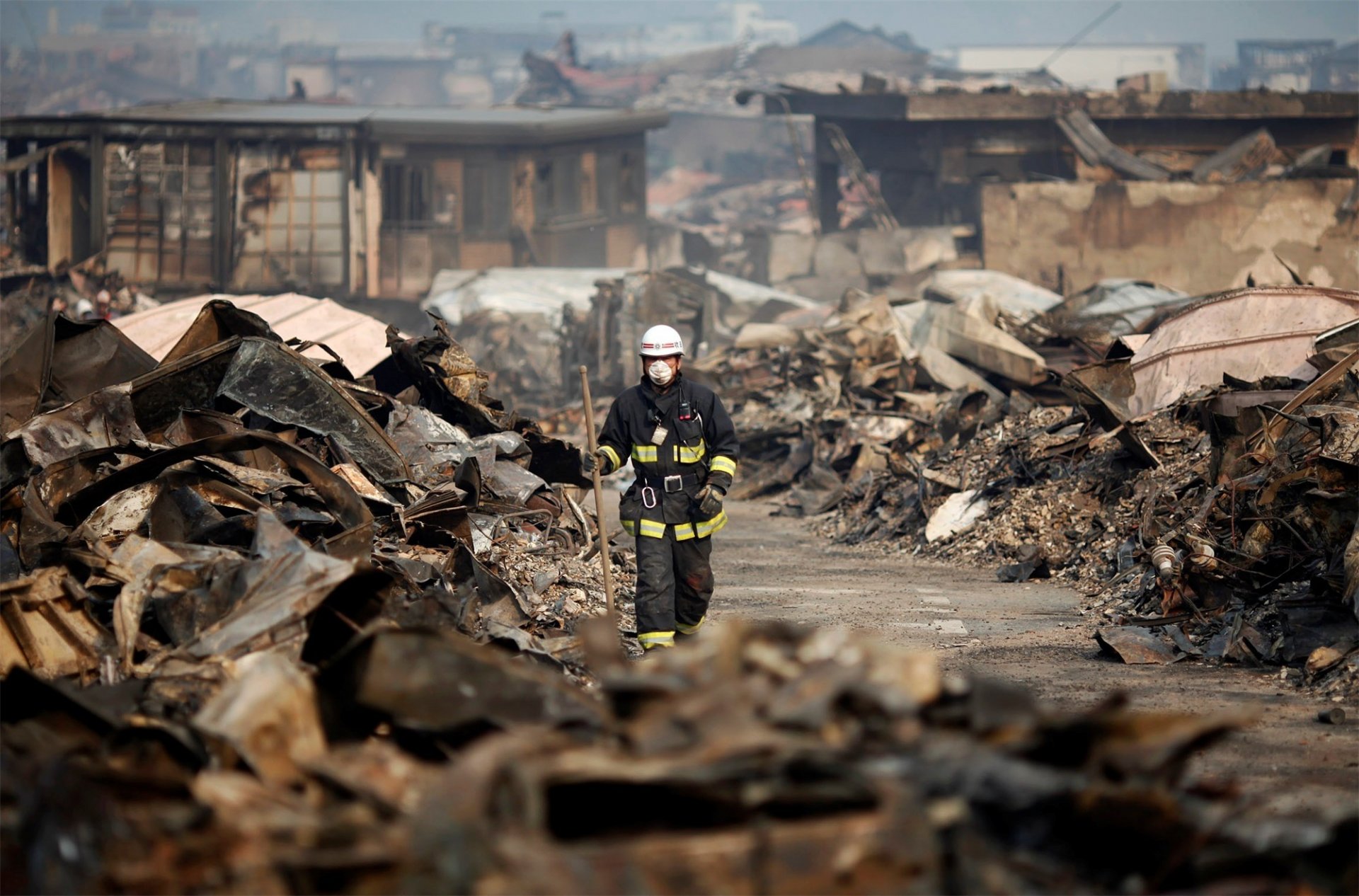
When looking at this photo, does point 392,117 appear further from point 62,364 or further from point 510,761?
point 510,761

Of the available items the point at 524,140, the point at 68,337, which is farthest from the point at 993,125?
the point at 68,337

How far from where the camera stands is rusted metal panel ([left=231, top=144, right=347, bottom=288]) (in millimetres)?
23188

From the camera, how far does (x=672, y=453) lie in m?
6.90

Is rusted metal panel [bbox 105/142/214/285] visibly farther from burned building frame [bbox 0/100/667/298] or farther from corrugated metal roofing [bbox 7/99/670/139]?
corrugated metal roofing [bbox 7/99/670/139]

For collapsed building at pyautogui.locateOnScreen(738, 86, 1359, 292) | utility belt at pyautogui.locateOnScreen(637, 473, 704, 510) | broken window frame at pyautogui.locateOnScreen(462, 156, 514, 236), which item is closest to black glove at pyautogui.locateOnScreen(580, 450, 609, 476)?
utility belt at pyautogui.locateOnScreen(637, 473, 704, 510)

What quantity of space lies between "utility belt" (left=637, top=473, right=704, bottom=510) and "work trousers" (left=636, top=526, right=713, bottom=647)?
0.64 ft

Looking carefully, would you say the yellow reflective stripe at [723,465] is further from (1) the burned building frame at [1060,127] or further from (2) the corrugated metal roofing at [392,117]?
(2) the corrugated metal roofing at [392,117]

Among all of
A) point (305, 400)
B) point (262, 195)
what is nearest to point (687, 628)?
point (305, 400)

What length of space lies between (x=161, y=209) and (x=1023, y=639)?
65.2ft

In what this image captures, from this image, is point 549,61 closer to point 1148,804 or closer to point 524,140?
point 524,140

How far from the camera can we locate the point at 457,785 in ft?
9.04

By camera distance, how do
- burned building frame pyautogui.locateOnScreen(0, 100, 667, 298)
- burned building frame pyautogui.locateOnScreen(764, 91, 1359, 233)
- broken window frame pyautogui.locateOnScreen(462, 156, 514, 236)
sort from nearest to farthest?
burned building frame pyautogui.locateOnScreen(764, 91, 1359, 233)
burned building frame pyautogui.locateOnScreen(0, 100, 667, 298)
broken window frame pyautogui.locateOnScreen(462, 156, 514, 236)

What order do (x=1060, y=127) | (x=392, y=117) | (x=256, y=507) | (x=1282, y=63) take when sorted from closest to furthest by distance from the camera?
(x=256, y=507) → (x=1060, y=127) → (x=392, y=117) → (x=1282, y=63)

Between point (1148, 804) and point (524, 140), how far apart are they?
77.6ft
